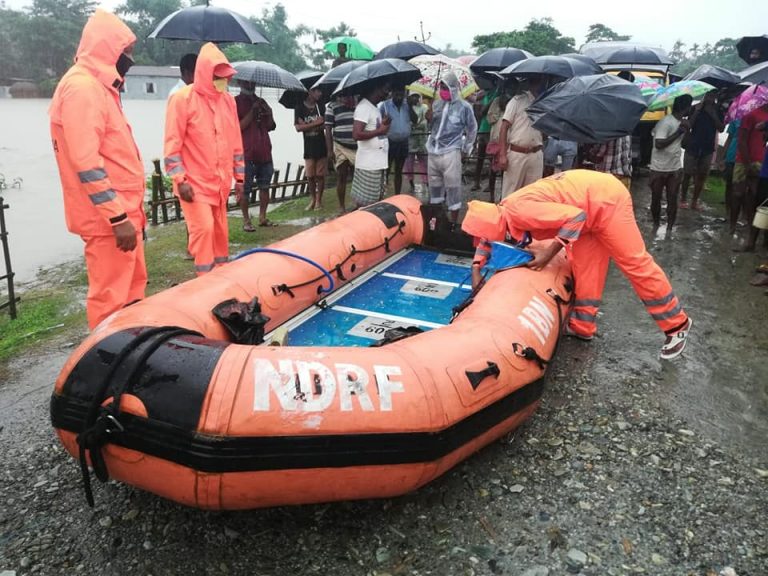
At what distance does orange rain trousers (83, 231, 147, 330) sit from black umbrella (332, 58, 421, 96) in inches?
106

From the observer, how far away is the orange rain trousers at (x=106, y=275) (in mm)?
2996

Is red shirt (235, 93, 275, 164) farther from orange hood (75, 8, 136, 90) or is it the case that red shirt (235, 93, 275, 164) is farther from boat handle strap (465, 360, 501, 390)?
boat handle strap (465, 360, 501, 390)

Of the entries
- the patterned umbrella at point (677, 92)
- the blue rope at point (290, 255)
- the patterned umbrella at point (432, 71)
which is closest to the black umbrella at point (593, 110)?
the patterned umbrella at point (677, 92)

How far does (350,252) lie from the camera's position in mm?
4016

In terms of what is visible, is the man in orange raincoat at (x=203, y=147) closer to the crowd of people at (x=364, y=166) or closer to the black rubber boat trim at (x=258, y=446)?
the crowd of people at (x=364, y=166)

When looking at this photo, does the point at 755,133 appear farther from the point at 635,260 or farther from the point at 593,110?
the point at 635,260

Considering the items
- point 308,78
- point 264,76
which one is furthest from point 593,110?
point 308,78

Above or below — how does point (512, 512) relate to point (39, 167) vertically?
below

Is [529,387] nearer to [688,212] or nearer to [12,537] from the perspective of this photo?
[12,537]

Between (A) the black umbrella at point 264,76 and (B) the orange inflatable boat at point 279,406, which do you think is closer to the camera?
(B) the orange inflatable boat at point 279,406

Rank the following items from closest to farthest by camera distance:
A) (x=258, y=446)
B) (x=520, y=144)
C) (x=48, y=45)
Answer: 1. (x=258, y=446)
2. (x=520, y=144)
3. (x=48, y=45)

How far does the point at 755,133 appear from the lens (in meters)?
5.33

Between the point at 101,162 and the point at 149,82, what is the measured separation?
1234 inches

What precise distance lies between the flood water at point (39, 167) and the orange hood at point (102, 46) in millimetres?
4189
